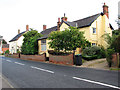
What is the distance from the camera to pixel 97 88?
19.2ft

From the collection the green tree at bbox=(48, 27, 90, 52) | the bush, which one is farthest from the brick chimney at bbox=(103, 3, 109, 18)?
the green tree at bbox=(48, 27, 90, 52)

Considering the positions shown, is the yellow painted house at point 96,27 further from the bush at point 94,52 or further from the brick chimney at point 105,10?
the bush at point 94,52

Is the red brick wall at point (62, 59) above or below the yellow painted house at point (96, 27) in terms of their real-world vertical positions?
below

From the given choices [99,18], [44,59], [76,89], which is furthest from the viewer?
[99,18]

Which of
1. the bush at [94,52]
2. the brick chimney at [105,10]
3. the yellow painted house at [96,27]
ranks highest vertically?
the brick chimney at [105,10]

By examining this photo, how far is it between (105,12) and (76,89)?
21595mm

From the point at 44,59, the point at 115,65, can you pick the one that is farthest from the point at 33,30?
the point at 115,65

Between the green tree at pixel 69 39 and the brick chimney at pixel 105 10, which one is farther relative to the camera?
the brick chimney at pixel 105 10

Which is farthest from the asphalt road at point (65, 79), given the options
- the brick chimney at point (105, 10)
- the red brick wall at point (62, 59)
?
the brick chimney at point (105, 10)

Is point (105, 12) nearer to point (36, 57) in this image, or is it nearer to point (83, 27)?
point (83, 27)

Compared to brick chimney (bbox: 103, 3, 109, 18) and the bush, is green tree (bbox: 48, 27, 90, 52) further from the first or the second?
brick chimney (bbox: 103, 3, 109, 18)

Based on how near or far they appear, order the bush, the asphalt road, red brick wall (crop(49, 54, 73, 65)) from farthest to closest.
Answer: the bush → red brick wall (crop(49, 54, 73, 65)) → the asphalt road

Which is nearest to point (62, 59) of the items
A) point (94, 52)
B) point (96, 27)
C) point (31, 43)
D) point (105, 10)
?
point (94, 52)

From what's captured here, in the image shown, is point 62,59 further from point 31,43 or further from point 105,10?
point 31,43
